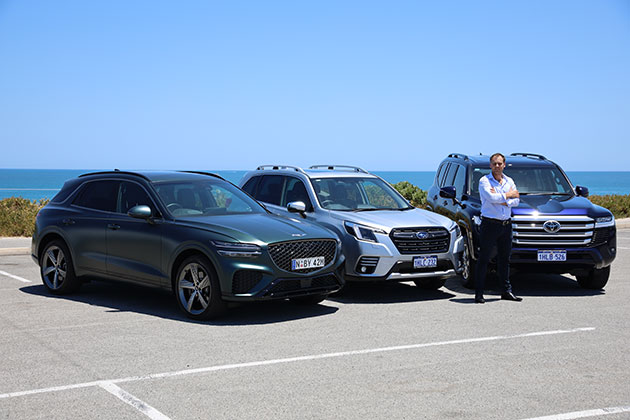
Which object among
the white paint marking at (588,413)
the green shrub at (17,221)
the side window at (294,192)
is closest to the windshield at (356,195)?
the side window at (294,192)

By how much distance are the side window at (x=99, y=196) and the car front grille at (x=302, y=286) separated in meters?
2.67

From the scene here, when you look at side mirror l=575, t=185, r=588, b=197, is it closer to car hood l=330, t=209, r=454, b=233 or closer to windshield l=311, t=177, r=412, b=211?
car hood l=330, t=209, r=454, b=233

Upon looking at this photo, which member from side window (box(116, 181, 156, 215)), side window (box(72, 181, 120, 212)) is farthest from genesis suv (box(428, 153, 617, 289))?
side window (box(72, 181, 120, 212))

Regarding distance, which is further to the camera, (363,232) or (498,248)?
(498,248)

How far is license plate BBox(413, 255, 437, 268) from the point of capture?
1048 centimetres

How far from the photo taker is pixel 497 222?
10469 mm

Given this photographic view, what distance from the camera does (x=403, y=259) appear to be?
1040 centimetres

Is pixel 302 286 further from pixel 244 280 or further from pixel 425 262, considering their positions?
pixel 425 262

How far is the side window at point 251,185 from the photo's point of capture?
42.1 feet

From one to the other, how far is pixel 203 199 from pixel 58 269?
2.39m

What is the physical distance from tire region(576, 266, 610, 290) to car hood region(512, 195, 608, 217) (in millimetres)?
834

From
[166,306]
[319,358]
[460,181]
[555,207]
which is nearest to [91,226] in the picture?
[166,306]

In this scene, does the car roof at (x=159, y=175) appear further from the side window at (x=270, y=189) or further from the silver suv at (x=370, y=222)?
the side window at (x=270, y=189)

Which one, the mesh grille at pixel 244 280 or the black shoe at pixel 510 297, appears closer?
the mesh grille at pixel 244 280
